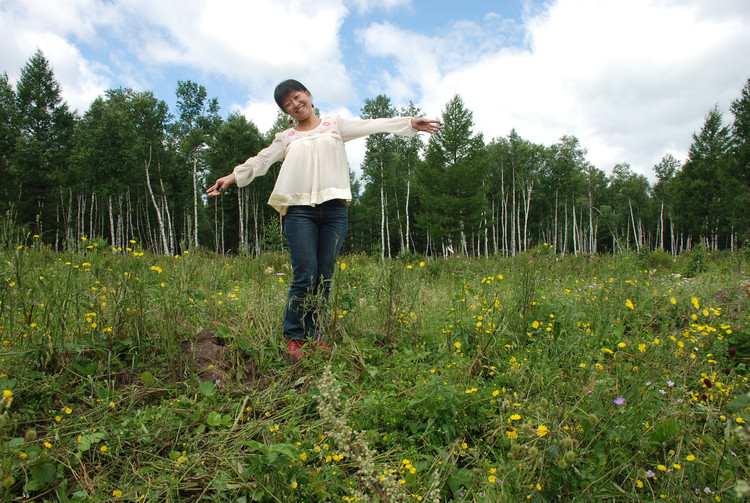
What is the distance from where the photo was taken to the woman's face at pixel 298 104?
112 inches

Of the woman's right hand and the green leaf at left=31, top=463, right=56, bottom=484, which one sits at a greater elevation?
the woman's right hand

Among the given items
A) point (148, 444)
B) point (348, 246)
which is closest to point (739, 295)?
point (148, 444)

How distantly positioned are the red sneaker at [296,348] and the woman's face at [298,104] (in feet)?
5.52

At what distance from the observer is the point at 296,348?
271cm

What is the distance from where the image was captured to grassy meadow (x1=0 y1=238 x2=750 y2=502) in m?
1.49

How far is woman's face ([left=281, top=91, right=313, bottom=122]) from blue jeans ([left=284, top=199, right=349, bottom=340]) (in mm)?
710

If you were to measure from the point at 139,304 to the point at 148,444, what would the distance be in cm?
99

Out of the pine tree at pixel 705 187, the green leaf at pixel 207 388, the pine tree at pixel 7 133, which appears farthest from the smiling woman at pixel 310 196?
the pine tree at pixel 705 187

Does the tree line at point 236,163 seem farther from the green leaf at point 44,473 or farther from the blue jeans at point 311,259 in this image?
the green leaf at point 44,473

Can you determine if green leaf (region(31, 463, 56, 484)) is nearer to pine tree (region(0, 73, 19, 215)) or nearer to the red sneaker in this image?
the red sneaker

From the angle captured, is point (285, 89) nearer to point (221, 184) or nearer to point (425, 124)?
point (221, 184)

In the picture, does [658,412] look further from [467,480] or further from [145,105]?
[145,105]

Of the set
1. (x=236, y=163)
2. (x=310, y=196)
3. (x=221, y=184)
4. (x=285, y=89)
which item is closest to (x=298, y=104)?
(x=285, y=89)

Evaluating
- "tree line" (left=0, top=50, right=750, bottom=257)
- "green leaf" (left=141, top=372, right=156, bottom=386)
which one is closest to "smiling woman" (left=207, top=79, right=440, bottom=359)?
"green leaf" (left=141, top=372, right=156, bottom=386)
